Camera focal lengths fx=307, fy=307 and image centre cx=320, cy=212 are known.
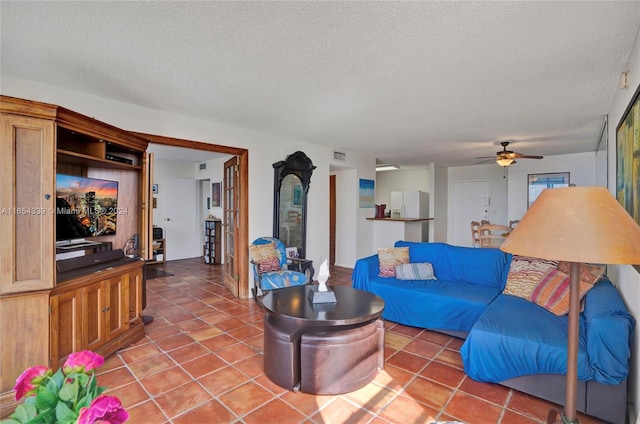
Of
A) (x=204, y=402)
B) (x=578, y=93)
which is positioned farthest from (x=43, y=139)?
(x=578, y=93)

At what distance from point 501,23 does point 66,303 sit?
11.3ft

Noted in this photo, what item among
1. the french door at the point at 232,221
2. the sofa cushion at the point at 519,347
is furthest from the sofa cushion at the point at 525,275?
the french door at the point at 232,221

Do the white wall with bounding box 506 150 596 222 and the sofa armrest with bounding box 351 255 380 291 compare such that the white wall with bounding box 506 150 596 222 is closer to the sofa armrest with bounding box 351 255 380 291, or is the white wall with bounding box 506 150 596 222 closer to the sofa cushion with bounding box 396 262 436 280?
the sofa cushion with bounding box 396 262 436 280

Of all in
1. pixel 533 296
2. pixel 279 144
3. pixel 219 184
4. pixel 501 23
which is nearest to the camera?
pixel 501 23

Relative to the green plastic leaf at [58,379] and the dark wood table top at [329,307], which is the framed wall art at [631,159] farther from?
the green plastic leaf at [58,379]

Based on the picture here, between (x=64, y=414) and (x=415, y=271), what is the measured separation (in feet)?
11.1

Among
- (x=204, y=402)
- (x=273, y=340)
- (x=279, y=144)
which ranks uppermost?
(x=279, y=144)

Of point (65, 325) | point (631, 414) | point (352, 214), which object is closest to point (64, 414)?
point (65, 325)

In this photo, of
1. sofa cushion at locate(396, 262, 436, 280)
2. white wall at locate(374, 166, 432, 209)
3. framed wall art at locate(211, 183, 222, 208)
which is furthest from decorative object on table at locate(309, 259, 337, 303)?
white wall at locate(374, 166, 432, 209)

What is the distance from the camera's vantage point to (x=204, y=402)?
80.0 inches

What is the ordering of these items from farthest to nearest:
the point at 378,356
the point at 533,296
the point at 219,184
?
the point at 219,184 < the point at 533,296 < the point at 378,356

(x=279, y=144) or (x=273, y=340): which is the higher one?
(x=279, y=144)

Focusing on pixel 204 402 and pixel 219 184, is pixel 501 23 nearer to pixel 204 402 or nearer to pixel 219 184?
pixel 204 402

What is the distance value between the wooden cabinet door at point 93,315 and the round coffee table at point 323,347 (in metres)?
1.41
